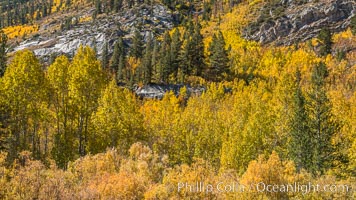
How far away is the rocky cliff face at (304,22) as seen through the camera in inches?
4811

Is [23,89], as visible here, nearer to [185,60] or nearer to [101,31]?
[185,60]

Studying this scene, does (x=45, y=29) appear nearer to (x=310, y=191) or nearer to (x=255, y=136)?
(x=255, y=136)

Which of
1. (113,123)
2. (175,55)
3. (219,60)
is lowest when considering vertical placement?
(219,60)

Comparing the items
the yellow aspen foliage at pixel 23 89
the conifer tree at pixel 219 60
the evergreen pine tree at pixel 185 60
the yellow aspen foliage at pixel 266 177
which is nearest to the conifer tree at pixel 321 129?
the yellow aspen foliage at pixel 266 177

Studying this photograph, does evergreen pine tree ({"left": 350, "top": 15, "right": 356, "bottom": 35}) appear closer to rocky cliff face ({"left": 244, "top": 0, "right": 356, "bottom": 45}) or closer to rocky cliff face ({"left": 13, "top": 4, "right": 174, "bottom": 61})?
rocky cliff face ({"left": 244, "top": 0, "right": 356, "bottom": 45})

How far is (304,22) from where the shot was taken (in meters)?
127

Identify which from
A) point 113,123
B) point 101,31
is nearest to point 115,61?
point 101,31

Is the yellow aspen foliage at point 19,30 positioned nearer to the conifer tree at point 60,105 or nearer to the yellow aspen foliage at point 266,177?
the conifer tree at point 60,105

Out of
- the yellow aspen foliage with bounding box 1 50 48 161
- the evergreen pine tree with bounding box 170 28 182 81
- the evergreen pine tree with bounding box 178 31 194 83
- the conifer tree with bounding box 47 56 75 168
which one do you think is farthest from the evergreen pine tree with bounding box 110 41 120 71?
the yellow aspen foliage with bounding box 1 50 48 161

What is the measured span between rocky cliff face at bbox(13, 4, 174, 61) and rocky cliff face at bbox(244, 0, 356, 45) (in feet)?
138

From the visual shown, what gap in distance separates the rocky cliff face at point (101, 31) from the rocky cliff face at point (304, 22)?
4205 centimetres

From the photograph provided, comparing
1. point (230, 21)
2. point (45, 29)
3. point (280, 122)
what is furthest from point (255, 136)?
point (45, 29)

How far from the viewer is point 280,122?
1693 inches

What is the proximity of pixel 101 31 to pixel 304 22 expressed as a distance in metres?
80.0
